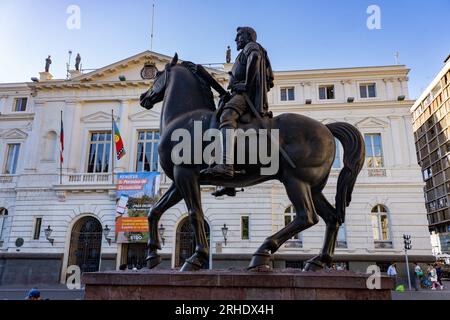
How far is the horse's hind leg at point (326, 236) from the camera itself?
15.8 feet

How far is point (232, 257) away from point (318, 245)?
5940 mm

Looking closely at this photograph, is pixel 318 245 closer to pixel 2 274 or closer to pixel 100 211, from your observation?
pixel 100 211

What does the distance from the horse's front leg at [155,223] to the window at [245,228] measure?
20087 mm

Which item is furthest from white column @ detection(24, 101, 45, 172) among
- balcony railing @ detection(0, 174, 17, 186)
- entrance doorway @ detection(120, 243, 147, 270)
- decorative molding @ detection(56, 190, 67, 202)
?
entrance doorway @ detection(120, 243, 147, 270)

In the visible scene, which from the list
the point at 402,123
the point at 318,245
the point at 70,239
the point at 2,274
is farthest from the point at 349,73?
the point at 2,274

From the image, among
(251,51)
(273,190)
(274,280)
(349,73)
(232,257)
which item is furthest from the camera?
(349,73)

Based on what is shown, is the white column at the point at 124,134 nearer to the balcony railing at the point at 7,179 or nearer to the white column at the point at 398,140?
the balcony railing at the point at 7,179


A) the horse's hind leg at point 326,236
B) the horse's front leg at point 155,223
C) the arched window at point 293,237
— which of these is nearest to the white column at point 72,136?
the arched window at point 293,237

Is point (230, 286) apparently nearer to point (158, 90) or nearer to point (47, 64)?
point (158, 90)

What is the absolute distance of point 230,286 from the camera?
160 inches

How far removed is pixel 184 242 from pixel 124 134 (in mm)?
9496

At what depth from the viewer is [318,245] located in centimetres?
2439

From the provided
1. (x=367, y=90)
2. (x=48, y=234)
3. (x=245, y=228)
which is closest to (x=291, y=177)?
(x=245, y=228)

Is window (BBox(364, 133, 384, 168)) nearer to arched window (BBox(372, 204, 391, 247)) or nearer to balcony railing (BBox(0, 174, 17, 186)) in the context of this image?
arched window (BBox(372, 204, 391, 247))
